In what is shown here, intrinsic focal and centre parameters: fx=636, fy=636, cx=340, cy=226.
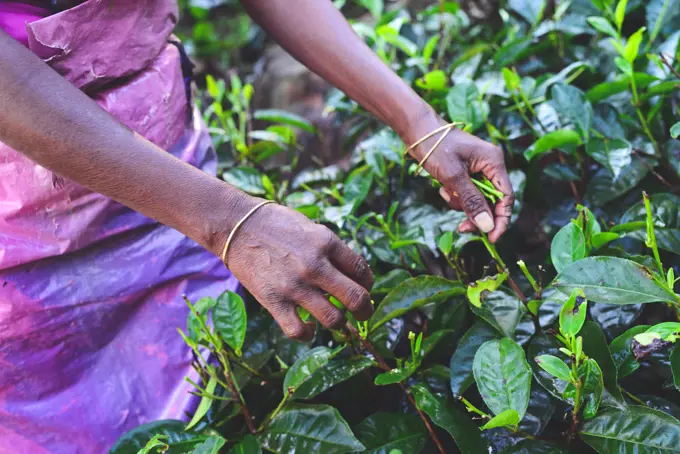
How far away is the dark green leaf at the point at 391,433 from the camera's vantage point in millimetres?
868

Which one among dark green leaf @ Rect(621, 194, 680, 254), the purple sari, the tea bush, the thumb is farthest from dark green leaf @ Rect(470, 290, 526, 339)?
the purple sari

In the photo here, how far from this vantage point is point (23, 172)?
3.21 ft

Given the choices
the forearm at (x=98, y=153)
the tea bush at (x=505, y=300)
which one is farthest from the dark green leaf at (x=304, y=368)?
the forearm at (x=98, y=153)

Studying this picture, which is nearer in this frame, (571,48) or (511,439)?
(511,439)

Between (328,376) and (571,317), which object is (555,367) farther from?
(328,376)

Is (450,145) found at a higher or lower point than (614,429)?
higher

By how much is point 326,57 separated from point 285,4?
0.42 feet

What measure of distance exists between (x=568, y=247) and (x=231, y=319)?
491mm

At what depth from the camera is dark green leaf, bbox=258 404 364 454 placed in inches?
32.9

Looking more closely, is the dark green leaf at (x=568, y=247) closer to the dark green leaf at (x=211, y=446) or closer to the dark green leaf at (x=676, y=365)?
the dark green leaf at (x=676, y=365)

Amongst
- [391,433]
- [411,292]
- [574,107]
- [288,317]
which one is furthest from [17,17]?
[574,107]

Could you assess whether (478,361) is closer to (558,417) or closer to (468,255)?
(558,417)

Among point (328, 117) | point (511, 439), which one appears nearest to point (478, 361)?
point (511, 439)

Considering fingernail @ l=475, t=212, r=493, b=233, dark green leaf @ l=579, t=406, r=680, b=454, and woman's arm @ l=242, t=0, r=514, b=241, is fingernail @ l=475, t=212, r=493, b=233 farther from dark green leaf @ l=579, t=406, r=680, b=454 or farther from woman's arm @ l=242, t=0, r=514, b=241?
dark green leaf @ l=579, t=406, r=680, b=454
